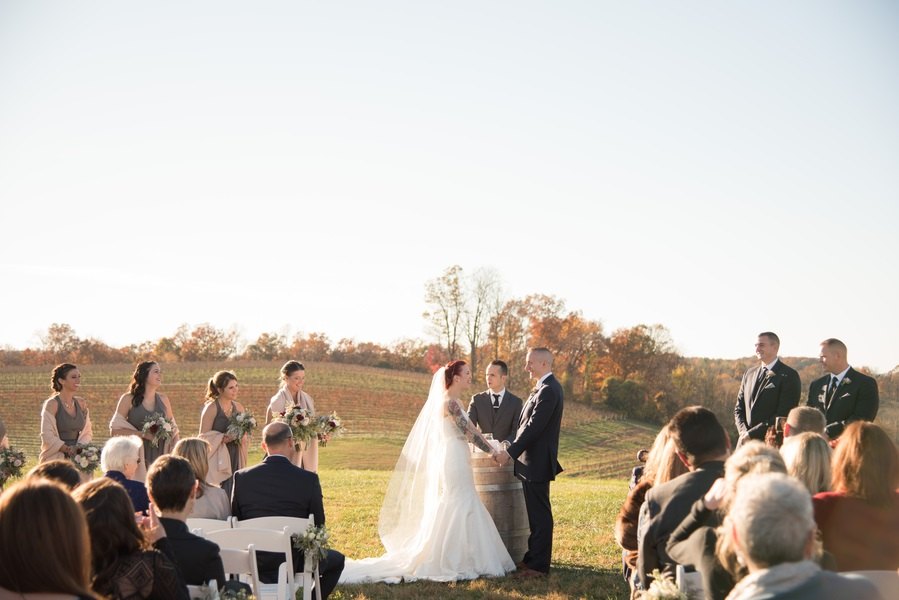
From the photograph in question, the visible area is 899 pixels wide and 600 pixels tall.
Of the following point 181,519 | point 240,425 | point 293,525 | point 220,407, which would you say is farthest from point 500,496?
point 181,519

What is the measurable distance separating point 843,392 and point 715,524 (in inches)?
253

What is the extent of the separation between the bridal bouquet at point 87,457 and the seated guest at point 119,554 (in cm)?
607

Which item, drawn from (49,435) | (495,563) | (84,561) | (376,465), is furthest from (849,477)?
(376,465)

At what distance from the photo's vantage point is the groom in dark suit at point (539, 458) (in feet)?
30.9

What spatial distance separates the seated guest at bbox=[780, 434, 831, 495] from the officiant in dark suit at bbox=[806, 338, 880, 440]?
543 centimetres

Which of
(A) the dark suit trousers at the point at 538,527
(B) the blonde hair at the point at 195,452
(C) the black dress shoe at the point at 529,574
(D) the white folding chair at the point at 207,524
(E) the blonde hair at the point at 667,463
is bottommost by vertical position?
(C) the black dress shoe at the point at 529,574

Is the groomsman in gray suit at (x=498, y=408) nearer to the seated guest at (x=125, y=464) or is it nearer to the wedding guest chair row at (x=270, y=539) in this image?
the wedding guest chair row at (x=270, y=539)

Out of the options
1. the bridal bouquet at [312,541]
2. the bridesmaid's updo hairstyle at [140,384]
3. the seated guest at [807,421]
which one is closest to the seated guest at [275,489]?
the bridal bouquet at [312,541]

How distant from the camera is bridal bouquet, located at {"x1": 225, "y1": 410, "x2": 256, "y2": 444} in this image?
10.1m

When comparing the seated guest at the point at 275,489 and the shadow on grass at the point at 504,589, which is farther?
the shadow on grass at the point at 504,589

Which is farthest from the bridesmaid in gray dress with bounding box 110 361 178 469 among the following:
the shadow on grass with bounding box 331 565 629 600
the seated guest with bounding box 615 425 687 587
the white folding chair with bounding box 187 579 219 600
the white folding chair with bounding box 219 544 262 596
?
the seated guest with bounding box 615 425 687 587

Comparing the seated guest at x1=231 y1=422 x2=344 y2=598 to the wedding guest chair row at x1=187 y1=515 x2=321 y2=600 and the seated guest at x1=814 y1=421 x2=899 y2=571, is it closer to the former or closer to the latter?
the wedding guest chair row at x1=187 y1=515 x2=321 y2=600

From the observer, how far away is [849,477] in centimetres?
452

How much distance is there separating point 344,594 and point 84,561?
5.80 meters
